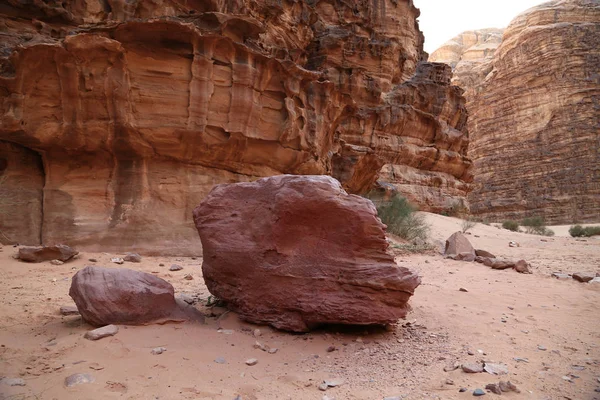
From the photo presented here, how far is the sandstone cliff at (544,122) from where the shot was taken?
37.4 meters

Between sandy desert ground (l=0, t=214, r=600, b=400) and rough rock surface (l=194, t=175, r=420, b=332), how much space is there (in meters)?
0.20

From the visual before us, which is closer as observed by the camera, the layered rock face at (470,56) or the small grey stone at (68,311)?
the small grey stone at (68,311)

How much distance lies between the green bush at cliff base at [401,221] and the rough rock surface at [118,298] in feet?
Result: 31.4

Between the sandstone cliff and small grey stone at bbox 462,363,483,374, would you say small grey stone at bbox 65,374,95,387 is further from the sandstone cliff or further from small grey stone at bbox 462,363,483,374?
the sandstone cliff

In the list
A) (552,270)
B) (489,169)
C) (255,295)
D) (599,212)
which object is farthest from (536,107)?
(255,295)

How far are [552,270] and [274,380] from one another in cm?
649

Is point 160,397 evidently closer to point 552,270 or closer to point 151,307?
point 151,307

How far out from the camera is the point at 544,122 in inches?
1623

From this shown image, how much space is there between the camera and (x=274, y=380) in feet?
7.56

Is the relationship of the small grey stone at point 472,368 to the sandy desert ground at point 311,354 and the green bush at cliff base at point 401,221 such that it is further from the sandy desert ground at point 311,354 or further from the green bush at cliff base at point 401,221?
the green bush at cliff base at point 401,221

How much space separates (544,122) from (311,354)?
158 feet

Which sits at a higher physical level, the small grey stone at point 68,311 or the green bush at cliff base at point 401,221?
the green bush at cliff base at point 401,221

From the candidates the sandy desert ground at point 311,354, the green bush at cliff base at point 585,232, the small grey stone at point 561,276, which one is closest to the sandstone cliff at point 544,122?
the green bush at cliff base at point 585,232

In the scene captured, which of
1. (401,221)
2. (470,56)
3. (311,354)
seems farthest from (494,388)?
(470,56)
